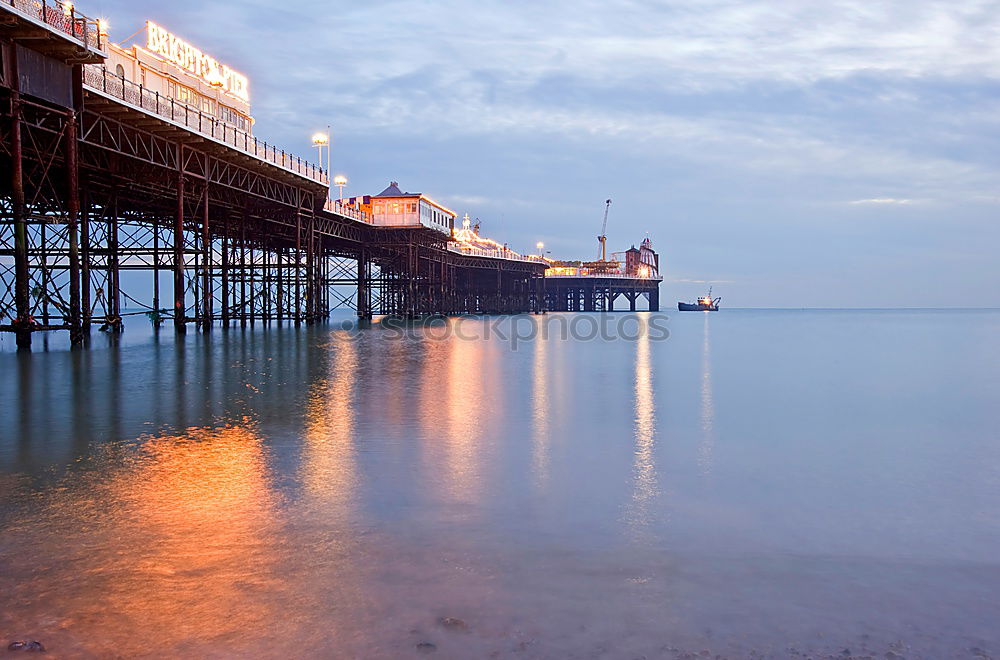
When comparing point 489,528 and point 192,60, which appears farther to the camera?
point 192,60

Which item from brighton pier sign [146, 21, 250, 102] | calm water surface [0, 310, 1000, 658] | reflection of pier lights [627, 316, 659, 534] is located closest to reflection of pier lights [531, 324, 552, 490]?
calm water surface [0, 310, 1000, 658]

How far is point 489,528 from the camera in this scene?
7.79 m

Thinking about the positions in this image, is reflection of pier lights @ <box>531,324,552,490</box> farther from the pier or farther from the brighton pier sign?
the brighton pier sign

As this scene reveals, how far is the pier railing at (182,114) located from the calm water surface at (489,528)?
65.1ft

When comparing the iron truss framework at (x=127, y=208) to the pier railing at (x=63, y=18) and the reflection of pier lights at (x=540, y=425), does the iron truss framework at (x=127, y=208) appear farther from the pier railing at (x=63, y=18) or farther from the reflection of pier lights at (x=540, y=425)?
the reflection of pier lights at (x=540, y=425)

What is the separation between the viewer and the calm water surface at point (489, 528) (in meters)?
5.44

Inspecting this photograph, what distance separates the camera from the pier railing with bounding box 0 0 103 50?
26.0 metres

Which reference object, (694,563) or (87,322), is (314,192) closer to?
(87,322)

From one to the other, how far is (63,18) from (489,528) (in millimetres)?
29282

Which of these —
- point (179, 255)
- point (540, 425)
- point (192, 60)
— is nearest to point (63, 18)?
point (179, 255)

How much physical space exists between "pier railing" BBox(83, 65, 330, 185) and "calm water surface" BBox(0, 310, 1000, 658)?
1984 centimetres

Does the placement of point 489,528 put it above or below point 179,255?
below

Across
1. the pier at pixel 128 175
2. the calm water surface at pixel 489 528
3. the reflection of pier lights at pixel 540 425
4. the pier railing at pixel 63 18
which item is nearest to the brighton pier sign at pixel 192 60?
the pier at pixel 128 175

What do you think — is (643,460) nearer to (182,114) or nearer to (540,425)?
(540,425)
